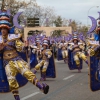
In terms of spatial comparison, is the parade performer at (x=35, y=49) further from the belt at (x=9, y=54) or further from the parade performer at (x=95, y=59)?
the belt at (x=9, y=54)

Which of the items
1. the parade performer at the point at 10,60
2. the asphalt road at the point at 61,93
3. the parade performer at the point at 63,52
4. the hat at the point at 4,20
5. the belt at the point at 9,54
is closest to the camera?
the parade performer at the point at 10,60

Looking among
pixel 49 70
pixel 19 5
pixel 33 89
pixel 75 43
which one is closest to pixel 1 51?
pixel 33 89

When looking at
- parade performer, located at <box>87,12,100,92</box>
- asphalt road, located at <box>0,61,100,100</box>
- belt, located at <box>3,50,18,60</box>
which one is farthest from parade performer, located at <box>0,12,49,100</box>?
parade performer, located at <box>87,12,100,92</box>

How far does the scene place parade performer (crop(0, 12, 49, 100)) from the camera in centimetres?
783

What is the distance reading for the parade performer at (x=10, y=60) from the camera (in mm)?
7832

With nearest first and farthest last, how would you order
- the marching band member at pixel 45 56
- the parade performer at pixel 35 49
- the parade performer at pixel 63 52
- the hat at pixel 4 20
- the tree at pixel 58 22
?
the hat at pixel 4 20, the marching band member at pixel 45 56, the parade performer at pixel 35 49, the parade performer at pixel 63 52, the tree at pixel 58 22

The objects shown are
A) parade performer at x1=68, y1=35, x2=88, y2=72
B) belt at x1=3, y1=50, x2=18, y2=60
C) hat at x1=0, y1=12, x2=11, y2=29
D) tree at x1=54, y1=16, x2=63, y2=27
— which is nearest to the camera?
belt at x1=3, y1=50, x2=18, y2=60

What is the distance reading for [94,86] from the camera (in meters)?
8.74

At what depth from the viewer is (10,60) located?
26.2 ft

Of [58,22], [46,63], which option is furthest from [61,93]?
[58,22]

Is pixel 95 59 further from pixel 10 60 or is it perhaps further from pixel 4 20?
pixel 4 20

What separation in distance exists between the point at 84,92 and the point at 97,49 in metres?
2.05

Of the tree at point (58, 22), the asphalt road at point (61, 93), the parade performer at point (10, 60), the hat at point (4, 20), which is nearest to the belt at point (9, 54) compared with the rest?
the parade performer at point (10, 60)

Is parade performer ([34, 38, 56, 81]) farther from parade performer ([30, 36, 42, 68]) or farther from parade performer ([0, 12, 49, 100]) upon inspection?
parade performer ([0, 12, 49, 100])
